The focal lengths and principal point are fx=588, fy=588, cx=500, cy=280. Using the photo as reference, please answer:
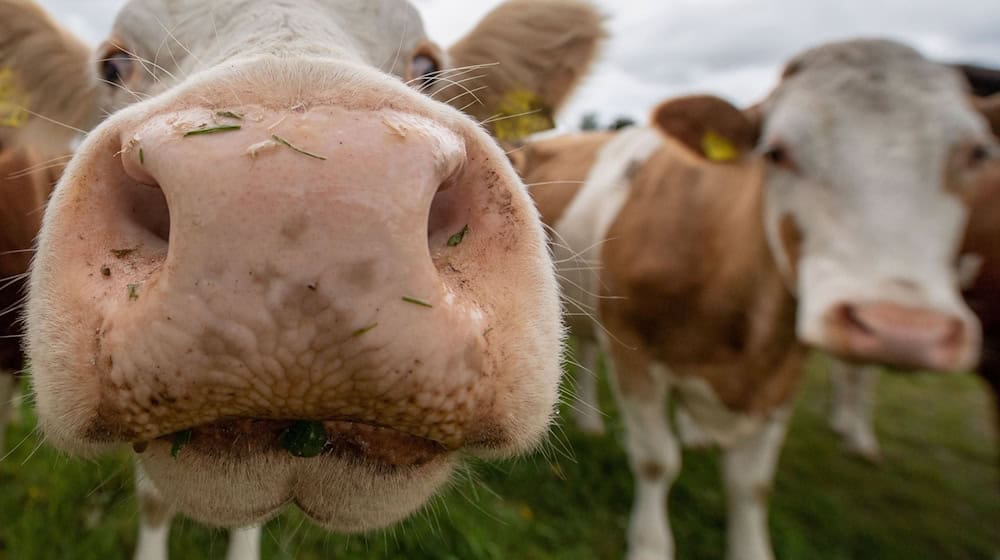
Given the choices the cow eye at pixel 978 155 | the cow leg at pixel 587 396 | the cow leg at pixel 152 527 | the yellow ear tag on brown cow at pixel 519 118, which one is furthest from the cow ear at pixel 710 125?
the cow leg at pixel 152 527

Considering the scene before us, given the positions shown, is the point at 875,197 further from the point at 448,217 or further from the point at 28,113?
the point at 28,113

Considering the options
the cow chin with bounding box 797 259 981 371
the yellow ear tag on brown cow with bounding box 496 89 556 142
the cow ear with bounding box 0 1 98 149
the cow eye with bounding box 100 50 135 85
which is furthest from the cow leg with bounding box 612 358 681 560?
the cow ear with bounding box 0 1 98 149

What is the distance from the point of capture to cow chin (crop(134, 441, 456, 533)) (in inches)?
35.0

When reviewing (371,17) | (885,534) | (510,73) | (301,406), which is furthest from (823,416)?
(301,406)

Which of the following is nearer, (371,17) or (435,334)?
(435,334)

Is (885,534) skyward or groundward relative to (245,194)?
groundward

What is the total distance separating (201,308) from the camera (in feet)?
2.28

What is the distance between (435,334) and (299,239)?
0.67ft

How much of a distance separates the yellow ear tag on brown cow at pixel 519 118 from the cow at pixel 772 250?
299mm

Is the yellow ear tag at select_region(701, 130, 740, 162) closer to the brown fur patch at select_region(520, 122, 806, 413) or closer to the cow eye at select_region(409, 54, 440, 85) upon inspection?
the brown fur patch at select_region(520, 122, 806, 413)

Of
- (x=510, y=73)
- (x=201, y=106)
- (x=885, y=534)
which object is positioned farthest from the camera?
(x=885, y=534)

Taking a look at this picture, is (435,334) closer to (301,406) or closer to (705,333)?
(301,406)

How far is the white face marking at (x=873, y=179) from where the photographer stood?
2.01 m

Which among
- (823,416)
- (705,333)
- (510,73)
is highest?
(510,73)
